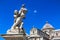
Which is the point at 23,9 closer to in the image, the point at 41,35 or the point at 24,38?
the point at 24,38

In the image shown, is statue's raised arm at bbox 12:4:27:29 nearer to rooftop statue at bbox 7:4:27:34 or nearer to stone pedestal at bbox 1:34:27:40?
rooftop statue at bbox 7:4:27:34

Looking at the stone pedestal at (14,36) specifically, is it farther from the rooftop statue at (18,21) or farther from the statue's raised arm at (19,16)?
the statue's raised arm at (19,16)

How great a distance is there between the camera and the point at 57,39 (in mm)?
55469

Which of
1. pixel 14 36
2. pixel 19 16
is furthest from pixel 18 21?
pixel 14 36

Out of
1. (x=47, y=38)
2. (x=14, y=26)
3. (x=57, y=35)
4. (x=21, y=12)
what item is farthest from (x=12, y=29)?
(x=57, y=35)

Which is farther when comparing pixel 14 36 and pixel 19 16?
pixel 19 16

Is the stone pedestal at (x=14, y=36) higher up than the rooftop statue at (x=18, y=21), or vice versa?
the rooftop statue at (x=18, y=21)

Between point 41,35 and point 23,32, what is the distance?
3993 centimetres

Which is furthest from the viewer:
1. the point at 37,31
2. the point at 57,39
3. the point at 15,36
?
the point at 57,39

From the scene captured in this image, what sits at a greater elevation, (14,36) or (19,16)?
(19,16)

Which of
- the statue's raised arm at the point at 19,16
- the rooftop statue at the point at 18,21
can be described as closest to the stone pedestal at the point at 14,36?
the rooftop statue at the point at 18,21

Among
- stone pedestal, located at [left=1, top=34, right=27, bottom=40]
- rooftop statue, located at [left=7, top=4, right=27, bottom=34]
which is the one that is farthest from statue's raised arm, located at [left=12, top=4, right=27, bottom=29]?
stone pedestal, located at [left=1, top=34, right=27, bottom=40]

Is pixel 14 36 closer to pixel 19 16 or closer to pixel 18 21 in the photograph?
pixel 18 21

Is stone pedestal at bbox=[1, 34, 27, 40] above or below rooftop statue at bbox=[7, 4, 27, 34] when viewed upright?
below
